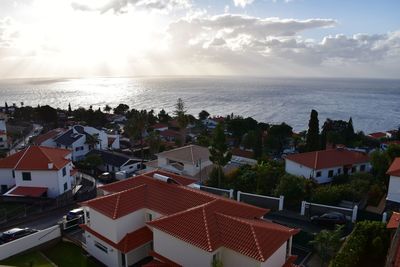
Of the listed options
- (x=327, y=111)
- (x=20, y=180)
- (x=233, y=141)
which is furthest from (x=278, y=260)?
(x=327, y=111)

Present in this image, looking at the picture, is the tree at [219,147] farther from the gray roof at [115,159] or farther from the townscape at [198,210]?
the gray roof at [115,159]

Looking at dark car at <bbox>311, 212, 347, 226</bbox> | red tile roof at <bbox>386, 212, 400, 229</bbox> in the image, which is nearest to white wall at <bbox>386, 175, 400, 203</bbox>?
dark car at <bbox>311, 212, 347, 226</bbox>

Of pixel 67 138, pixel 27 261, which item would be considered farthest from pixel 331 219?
pixel 67 138

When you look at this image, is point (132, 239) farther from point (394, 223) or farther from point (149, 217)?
point (394, 223)

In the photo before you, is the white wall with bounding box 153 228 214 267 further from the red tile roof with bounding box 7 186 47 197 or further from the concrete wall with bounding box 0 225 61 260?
the red tile roof with bounding box 7 186 47 197

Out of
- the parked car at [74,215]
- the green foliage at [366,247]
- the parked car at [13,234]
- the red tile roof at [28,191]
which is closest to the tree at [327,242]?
the green foliage at [366,247]
